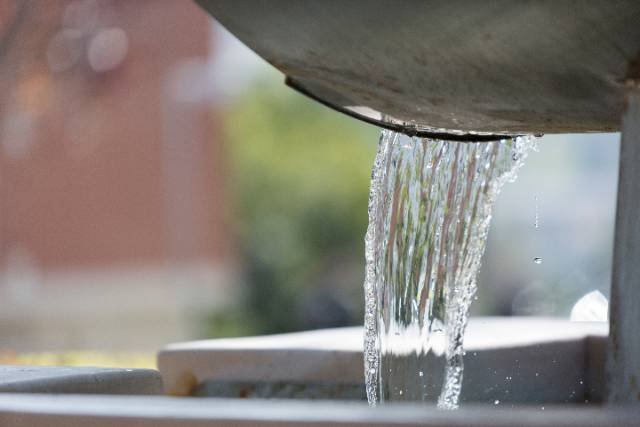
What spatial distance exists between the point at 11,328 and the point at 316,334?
40.4 feet

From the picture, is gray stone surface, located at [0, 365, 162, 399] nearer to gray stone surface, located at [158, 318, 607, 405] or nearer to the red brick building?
gray stone surface, located at [158, 318, 607, 405]

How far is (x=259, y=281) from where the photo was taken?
1515cm

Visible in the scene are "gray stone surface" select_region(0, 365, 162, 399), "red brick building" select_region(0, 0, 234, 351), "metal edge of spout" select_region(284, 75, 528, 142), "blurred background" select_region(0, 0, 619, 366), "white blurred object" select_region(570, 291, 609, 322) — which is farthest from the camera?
"red brick building" select_region(0, 0, 234, 351)

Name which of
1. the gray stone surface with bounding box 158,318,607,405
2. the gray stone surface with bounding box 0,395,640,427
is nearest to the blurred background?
the gray stone surface with bounding box 158,318,607,405

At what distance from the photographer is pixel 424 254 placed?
3.50 m

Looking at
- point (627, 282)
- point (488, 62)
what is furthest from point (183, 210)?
point (627, 282)

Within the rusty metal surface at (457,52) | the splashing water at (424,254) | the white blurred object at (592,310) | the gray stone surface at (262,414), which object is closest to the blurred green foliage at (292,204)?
the white blurred object at (592,310)

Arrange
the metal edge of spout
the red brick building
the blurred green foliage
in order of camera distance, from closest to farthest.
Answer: the metal edge of spout → the blurred green foliage → the red brick building

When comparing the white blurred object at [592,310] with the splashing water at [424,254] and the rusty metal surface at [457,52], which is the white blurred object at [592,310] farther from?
the rusty metal surface at [457,52]

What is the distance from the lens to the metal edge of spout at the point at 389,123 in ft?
8.96

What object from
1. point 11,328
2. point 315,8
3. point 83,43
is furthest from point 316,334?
point 11,328

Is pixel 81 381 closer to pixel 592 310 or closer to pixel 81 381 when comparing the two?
pixel 81 381

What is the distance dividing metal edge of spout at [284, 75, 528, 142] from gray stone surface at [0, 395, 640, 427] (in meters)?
1.05

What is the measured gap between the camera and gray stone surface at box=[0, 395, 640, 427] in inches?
60.6
